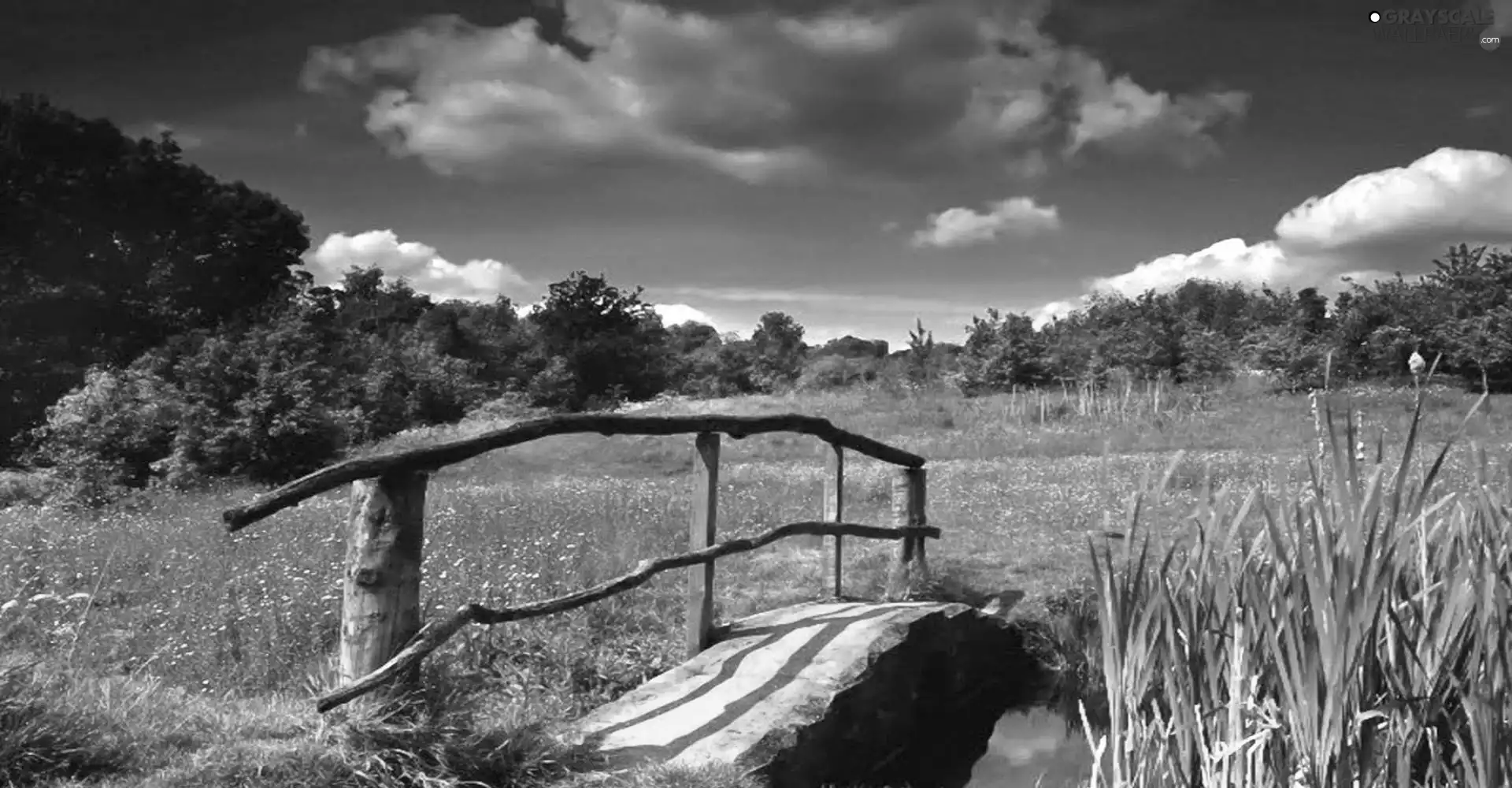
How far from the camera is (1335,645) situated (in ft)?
9.51

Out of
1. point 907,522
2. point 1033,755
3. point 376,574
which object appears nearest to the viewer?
point 376,574

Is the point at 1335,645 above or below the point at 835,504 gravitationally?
above

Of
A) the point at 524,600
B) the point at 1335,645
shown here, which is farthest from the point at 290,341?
the point at 1335,645

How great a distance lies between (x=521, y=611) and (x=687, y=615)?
1.66 metres

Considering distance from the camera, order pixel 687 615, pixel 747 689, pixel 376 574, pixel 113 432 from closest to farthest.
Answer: pixel 376 574
pixel 747 689
pixel 687 615
pixel 113 432

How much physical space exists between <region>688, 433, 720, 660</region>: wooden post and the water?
1.95 m

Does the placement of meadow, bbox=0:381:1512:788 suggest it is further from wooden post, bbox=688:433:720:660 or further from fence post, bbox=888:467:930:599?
fence post, bbox=888:467:930:599

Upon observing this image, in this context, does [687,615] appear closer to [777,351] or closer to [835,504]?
[835,504]

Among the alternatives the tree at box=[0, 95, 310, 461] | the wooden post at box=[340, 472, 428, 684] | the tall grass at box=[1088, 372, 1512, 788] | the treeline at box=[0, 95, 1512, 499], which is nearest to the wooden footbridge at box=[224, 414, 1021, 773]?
the wooden post at box=[340, 472, 428, 684]

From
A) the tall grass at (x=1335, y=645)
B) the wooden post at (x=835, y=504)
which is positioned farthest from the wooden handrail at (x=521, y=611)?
the tall grass at (x=1335, y=645)

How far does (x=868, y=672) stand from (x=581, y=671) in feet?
5.47

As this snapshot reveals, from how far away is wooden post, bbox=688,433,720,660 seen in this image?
19.4 ft

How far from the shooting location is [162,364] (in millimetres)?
25438

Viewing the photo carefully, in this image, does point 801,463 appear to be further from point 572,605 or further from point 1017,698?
point 572,605
